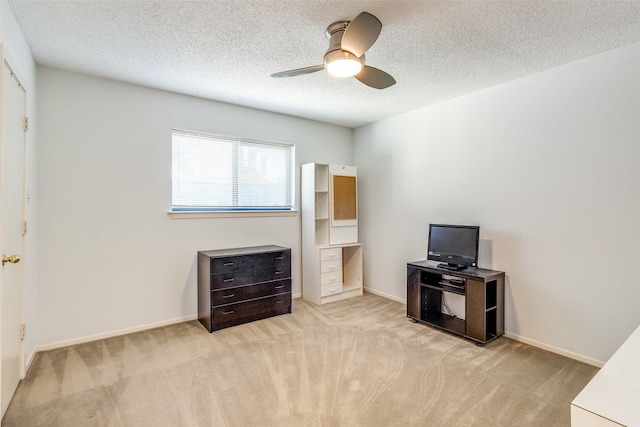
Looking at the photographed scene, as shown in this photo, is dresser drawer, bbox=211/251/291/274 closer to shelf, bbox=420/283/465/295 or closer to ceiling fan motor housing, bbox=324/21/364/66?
shelf, bbox=420/283/465/295

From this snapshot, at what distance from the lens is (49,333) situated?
2867 mm

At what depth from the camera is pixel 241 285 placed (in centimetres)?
346

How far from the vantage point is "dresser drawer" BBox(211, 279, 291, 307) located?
3.31 meters

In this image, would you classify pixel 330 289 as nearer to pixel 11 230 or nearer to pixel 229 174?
pixel 229 174

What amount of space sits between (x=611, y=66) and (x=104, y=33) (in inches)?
157

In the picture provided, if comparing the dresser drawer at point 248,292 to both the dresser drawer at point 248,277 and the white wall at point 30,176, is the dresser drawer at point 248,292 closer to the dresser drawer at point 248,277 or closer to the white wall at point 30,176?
the dresser drawer at point 248,277

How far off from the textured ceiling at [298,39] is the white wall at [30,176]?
0.13 m

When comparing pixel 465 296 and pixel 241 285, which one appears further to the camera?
pixel 241 285

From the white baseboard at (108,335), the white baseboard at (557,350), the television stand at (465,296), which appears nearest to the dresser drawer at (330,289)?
the television stand at (465,296)

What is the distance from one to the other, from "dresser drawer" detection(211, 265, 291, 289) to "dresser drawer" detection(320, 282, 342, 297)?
0.61 metres

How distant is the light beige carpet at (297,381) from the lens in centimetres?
195

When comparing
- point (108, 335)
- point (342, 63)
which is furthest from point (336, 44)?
point (108, 335)

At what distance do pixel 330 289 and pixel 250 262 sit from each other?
1277mm

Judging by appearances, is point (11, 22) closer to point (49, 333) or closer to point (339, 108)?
A: point (49, 333)
